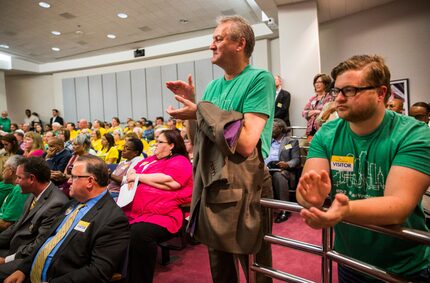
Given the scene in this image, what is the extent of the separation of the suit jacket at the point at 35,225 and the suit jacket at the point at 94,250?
379 millimetres

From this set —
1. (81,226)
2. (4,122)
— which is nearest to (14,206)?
(81,226)

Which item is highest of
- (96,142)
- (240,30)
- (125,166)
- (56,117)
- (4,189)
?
(56,117)

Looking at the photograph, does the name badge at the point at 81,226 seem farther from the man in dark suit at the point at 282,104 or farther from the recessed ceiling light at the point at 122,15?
the recessed ceiling light at the point at 122,15

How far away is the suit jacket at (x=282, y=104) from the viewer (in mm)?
5473

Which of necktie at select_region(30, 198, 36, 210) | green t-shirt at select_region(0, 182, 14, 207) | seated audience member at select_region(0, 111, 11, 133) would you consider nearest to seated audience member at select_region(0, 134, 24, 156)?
green t-shirt at select_region(0, 182, 14, 207)

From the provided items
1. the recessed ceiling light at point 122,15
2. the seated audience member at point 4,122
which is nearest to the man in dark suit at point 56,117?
the seated audience member at point 4,122

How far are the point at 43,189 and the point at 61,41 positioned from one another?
30.0 feet

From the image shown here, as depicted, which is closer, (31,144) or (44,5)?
(31,144)

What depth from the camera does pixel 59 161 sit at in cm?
355

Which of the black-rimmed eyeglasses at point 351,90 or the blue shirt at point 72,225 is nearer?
the black-rimmed eyeglasses at point 351,90

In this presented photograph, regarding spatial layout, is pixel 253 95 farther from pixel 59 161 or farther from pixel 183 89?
pixel 59 161

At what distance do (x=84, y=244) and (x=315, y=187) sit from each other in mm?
1418

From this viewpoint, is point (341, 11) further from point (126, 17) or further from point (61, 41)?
point (61, 41)

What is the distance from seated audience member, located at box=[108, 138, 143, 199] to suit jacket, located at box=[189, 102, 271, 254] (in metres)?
1.66
